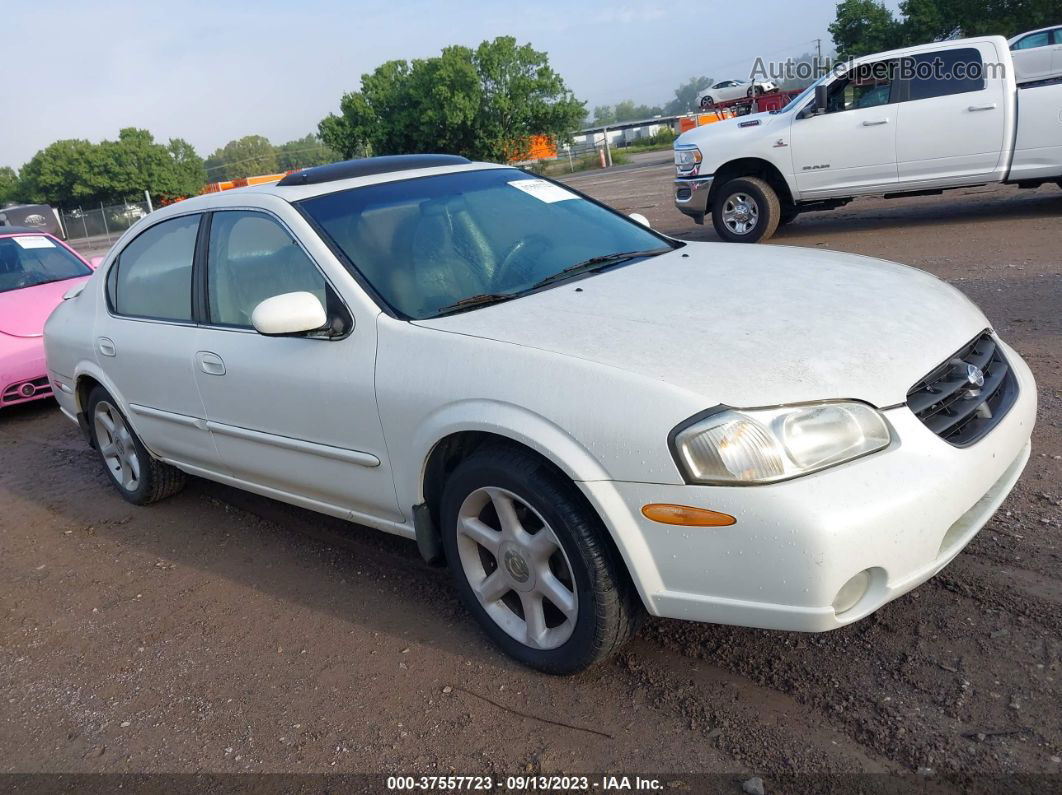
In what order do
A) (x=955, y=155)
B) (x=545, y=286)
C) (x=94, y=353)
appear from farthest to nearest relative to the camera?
(x=955, y=155), (x=94, y=353), (x=545, y=286)

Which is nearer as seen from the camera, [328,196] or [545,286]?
[545,286]

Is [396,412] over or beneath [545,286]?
beneath

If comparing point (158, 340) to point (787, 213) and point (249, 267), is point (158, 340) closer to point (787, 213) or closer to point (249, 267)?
point (249, 267)

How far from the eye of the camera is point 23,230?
339 inches

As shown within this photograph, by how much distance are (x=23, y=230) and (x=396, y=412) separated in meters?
7.33

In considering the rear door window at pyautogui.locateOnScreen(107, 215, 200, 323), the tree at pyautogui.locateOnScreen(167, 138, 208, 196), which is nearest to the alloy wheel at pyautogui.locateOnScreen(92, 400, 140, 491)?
the rear door window at pyautogui.locateOnScreen(107, 215, 200, 323)

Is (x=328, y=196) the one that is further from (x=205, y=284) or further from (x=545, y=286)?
(x=545, y=286)

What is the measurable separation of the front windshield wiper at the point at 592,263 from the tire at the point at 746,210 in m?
6.57

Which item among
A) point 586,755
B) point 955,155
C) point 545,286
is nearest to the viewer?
point 586,755

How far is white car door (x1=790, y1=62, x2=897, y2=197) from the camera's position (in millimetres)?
9484

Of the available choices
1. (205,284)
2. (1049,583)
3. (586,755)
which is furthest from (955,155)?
(586,755)

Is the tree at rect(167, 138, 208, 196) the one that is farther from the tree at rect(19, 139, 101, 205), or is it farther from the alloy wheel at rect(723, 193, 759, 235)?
the alloy wheel at rect(723, 193, 759, 235)

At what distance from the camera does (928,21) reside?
34.8 m

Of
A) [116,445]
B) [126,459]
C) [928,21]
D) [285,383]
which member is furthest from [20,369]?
[928,21]
